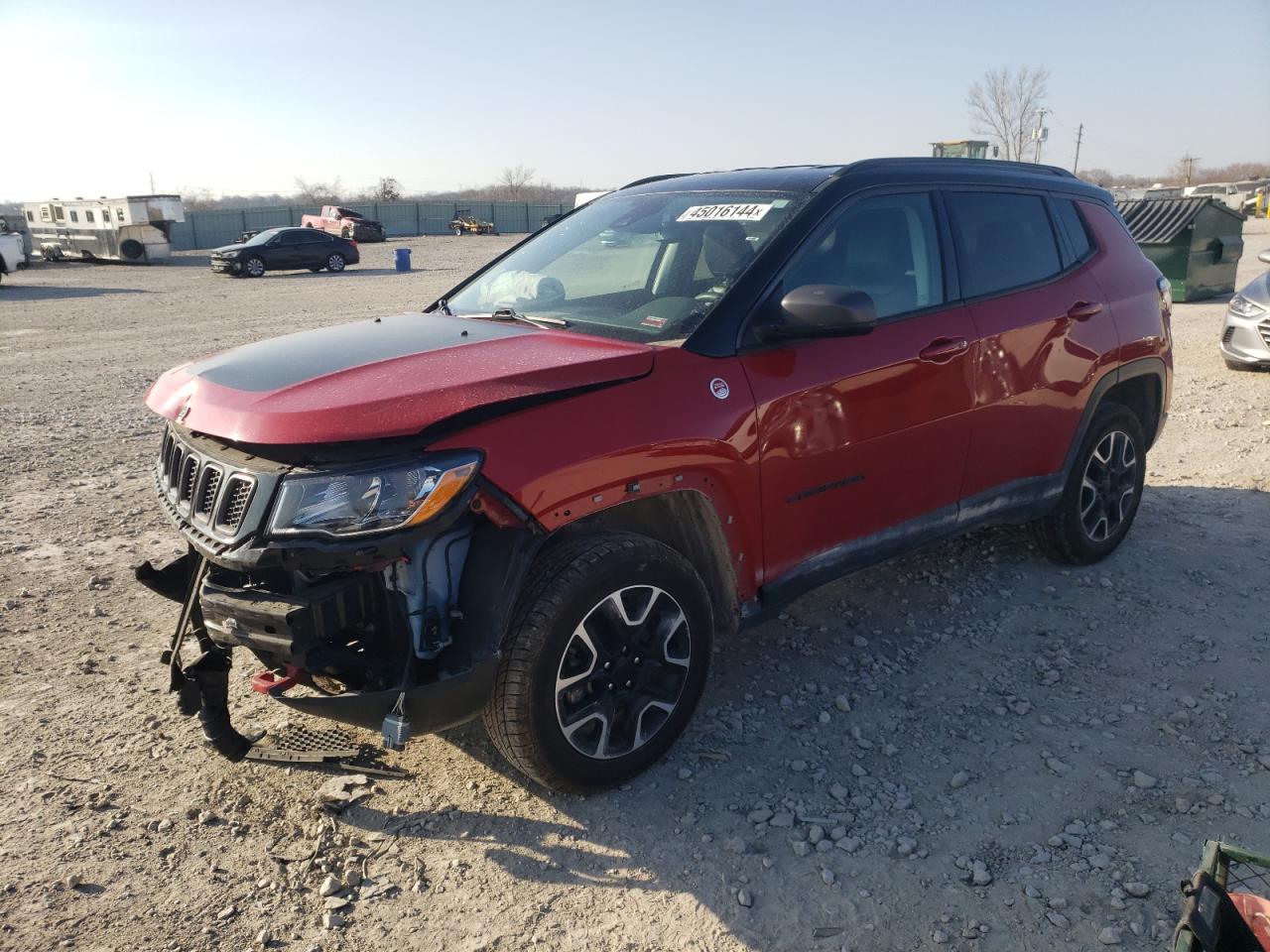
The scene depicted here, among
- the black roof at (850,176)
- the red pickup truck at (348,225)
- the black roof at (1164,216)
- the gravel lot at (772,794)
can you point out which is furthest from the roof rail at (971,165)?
the red pickup truck at (348,225)

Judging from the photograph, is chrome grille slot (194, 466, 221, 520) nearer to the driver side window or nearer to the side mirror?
the side mirror

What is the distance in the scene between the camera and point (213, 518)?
8.96ft

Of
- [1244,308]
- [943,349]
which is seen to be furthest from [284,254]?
[943,349]

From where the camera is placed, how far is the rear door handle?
4.48 m

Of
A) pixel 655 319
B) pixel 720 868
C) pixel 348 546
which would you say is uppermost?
pixel 655 319

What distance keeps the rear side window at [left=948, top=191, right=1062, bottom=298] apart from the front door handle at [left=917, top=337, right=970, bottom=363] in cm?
28

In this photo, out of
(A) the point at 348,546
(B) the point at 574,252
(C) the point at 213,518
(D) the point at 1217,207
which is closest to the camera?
(A) the point at 348,546

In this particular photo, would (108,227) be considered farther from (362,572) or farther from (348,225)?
(362,572)

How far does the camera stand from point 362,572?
8.75ft

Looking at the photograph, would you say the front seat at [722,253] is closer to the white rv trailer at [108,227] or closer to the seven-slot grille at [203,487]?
the seven-slot grille at [203,487]

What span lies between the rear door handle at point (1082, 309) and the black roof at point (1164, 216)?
516 inches

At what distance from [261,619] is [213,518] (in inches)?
14.7

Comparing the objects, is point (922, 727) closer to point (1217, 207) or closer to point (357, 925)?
point (357, 925)

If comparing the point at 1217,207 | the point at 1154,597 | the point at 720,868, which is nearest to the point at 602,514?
the point at 720,868
